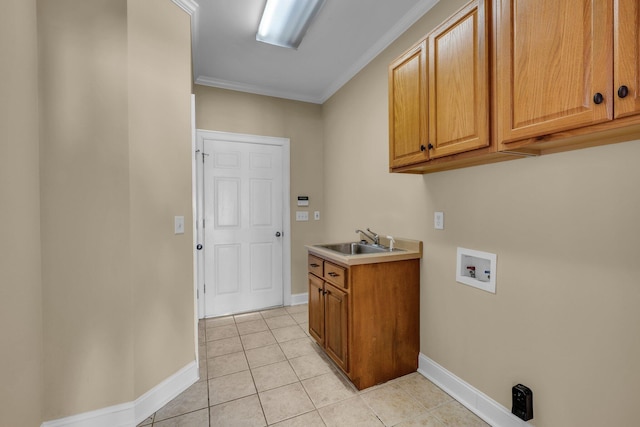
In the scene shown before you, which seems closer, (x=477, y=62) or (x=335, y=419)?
(x=477, y=62)

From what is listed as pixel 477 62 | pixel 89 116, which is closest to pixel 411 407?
pixel 477 62

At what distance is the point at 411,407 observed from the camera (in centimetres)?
178

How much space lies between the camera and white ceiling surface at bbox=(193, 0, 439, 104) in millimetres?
2154

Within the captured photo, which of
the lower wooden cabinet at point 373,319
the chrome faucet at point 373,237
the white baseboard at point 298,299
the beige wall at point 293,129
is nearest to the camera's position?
the lower wooden cabinet at point 373,319

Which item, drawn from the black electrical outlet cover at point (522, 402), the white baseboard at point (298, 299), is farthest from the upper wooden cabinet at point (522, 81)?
the white baseboard at point (298, 299)

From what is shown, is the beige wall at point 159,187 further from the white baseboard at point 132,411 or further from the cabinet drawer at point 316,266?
the cabinet drawer at point 316,266

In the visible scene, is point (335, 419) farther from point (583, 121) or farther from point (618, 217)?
point (583, 121)

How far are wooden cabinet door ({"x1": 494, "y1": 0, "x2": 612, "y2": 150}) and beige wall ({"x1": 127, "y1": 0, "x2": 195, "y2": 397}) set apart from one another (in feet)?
6.42

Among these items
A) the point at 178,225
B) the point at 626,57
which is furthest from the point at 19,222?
the point at 626,57

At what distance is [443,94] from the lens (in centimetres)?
157

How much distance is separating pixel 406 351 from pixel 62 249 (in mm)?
2302

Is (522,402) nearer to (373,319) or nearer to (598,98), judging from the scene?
(373,319)

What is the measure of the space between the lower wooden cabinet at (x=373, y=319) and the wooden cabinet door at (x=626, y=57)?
1435 mm

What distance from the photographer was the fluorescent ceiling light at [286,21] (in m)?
2.11
